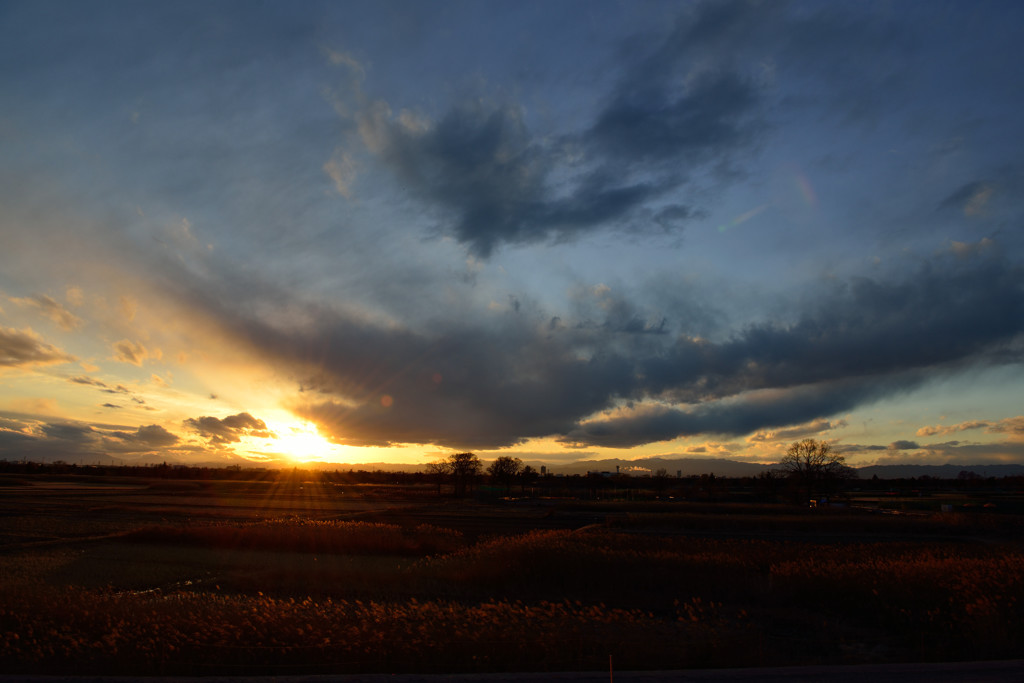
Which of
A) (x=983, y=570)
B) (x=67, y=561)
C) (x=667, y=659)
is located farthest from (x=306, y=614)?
(x=67, y=561)

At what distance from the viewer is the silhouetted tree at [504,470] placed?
180m

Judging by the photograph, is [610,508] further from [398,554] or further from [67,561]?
[67,561]

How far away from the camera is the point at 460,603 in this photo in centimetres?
1920

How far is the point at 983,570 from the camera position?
18.2 metres

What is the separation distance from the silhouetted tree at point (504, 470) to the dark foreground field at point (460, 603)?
139 metres

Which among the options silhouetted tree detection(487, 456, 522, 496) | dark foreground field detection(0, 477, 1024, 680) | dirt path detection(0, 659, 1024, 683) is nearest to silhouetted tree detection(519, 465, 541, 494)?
silhouetted tree detection(487, 456, 522, 496)

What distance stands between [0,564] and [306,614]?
23.6 meters

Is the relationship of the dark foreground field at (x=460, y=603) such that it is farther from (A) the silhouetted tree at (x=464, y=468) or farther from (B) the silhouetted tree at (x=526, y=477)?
(B) the silhouetted tree at (x=526, y=477)

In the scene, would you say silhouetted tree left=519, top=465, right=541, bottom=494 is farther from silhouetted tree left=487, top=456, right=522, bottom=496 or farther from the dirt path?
the dirt path

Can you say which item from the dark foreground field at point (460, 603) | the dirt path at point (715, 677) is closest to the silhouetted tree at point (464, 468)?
the dark foreground field at point (460, 603)

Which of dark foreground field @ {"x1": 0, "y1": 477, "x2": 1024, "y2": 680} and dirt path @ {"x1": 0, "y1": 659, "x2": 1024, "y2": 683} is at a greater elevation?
dirt path @ {"x1": 0, "y1": 659, "x2": 1024, "y2": 683}

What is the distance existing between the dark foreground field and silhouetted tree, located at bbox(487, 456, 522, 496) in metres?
139

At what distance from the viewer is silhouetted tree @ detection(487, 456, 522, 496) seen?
7067 inches

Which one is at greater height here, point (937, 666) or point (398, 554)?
point (937, 666)
